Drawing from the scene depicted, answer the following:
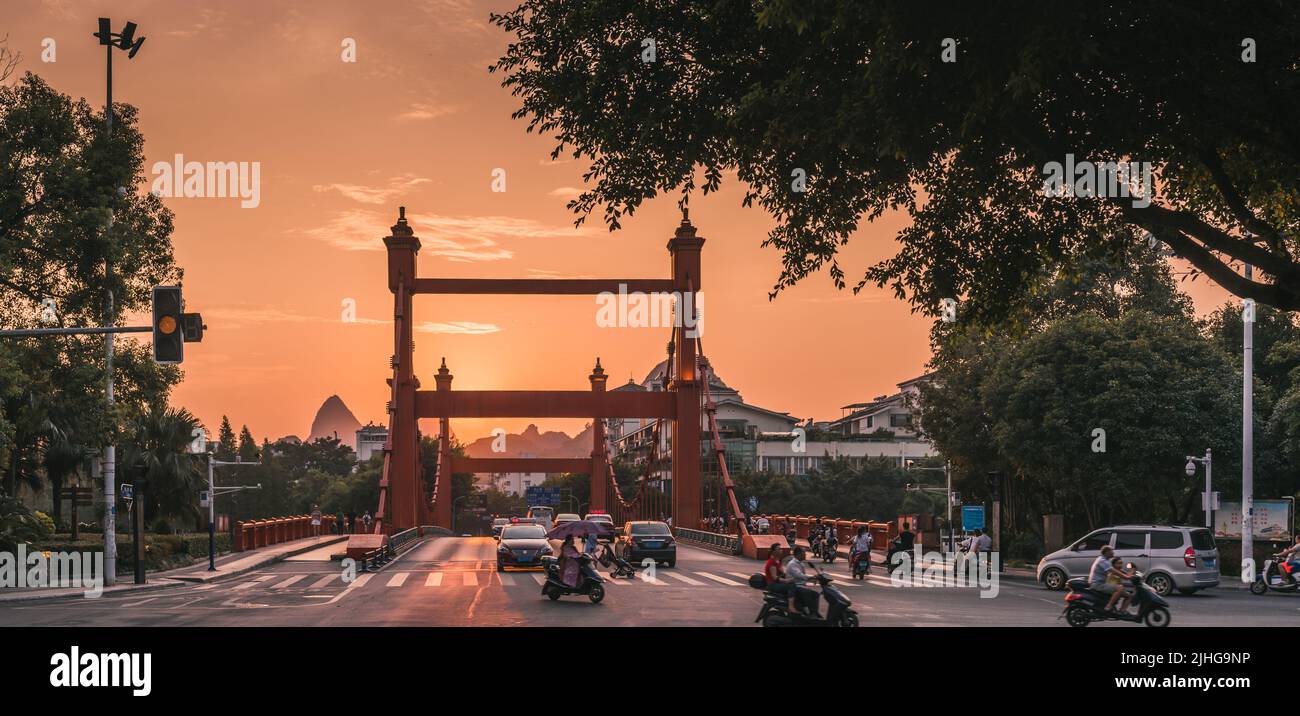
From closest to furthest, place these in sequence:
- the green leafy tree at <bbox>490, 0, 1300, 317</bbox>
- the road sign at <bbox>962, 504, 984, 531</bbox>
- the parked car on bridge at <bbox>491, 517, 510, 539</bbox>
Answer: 1. the green leafy tree at <bbox>490, 0, 1300, 317</bbox>
2. the road sign at <bbox>962, 504, 984, 531</bbox>
3. the parked car on bridge at <bbox>491, 517, 510, 539</bbox>

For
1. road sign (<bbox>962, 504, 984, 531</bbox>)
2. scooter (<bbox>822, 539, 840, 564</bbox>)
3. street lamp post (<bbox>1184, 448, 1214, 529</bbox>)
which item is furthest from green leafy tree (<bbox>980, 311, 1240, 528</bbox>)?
scooter (<bbox>822, 539, 840, 564</bbox>)

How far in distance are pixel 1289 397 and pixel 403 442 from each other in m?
39.8

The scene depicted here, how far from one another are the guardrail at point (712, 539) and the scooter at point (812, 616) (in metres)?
30.0

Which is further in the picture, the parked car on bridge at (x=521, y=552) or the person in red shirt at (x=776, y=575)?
the parked car on bridge at (x=521, y=552)

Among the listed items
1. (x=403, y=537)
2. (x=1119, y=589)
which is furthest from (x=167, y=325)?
(x=403, y=537)

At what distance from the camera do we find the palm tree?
50031mm

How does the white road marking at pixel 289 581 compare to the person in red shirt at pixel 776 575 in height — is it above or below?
below

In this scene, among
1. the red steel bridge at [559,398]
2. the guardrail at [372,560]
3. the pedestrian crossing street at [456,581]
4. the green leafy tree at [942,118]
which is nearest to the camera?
the green leafy tree at [942,118]

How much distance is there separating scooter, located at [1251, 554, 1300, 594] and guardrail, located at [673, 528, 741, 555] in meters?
21.3

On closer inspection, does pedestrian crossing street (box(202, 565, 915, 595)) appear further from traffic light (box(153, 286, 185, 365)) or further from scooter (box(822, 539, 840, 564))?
traffic light (box(153, 286, 185, 365))

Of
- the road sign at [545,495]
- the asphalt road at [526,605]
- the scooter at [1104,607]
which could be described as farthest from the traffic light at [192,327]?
the road sign at [545,495]

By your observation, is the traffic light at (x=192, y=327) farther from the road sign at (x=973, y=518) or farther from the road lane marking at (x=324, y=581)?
the road sign at (x=973, y=518)

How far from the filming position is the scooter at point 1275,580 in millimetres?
31812
